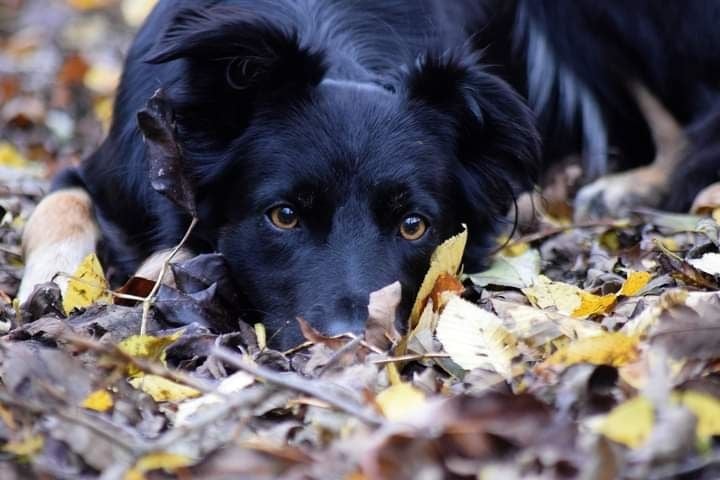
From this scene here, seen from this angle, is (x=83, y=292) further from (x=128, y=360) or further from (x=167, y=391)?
(x=128, y=360)

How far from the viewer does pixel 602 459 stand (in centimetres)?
187

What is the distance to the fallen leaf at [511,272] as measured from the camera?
375 centimetres

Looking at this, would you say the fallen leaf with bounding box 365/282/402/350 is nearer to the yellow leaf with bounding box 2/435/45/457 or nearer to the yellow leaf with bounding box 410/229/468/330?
the yellow leaf with bounding box 410/229/468/330

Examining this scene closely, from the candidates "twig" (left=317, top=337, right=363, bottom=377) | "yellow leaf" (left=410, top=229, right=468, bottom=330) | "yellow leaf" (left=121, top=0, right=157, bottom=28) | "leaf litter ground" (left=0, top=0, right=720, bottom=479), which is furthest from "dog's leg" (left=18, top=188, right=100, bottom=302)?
"yellow leaf" (left=121, top=0, right=157, bottom=28)

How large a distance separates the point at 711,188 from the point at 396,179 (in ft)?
6.73

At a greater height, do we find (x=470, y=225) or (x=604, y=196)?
(x=470, y=225)

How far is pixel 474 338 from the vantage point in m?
2.78

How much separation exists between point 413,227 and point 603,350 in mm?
1117

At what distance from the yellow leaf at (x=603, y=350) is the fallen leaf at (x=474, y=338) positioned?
0.23 m

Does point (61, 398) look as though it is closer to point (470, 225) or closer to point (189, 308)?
point (189, 308)

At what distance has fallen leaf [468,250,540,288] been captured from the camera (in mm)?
3746

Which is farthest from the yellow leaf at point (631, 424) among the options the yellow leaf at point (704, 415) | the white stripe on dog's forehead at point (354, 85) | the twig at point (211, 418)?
the white stripe on dog's forehead at point (354, 85)

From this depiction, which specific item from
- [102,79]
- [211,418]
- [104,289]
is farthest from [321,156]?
[102,79]

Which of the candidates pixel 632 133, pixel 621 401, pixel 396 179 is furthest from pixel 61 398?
pixel 632 133
